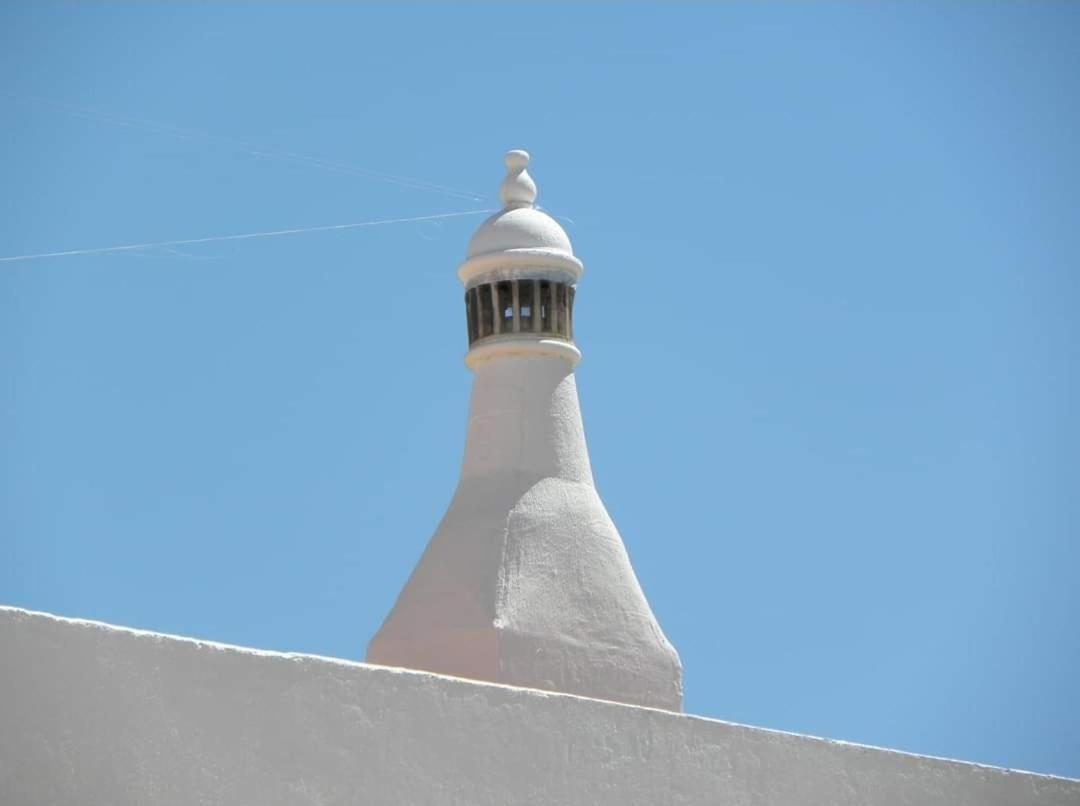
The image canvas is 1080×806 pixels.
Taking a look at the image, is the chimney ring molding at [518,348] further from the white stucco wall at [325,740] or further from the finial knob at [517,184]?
the white stucco wall at [325,740]

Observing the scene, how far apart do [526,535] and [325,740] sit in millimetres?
3578

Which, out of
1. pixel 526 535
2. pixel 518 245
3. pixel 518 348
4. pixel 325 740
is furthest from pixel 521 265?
pixel 325 740

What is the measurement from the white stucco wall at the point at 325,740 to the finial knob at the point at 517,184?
4622mm

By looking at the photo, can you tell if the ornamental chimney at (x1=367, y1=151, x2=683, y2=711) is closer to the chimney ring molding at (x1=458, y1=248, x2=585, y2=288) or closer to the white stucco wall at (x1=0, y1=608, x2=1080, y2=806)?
the chimney ring molding at (x1=458, y1=248, x2=585, y2=288)

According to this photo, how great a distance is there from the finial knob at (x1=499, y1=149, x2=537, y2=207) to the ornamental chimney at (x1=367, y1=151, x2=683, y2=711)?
0.04ft

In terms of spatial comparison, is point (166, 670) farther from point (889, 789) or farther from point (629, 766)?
point (889, 789)

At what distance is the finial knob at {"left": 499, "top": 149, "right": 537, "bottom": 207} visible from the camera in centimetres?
1327

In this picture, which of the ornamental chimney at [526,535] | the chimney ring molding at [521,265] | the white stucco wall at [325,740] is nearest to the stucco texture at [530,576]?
the ornamental chimney at [526,535]

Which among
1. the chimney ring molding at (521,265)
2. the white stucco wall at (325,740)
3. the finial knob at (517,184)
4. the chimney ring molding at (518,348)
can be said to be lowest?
the white stucco wall at (325,740)

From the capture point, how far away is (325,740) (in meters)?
8.84

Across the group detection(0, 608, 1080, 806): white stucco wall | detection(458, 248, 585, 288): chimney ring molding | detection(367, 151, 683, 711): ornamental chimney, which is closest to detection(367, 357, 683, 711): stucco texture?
detection(367, 151, 683, 711): ornamental chimney

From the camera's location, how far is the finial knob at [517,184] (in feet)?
43.5

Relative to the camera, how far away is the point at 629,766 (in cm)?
1003

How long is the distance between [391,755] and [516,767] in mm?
816
